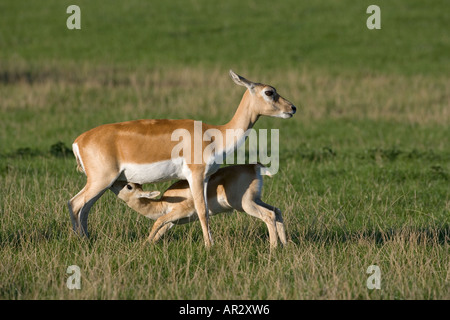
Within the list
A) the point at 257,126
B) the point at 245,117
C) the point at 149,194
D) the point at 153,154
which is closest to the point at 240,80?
the point at 245,117

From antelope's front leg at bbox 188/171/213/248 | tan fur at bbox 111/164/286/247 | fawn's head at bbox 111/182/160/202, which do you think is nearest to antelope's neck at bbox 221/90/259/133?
tan fur at bbox 111/164/286/247

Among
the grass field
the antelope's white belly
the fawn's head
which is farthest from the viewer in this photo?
the fawn's head

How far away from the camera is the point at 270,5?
1419 inches

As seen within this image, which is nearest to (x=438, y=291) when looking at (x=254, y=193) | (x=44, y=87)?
(x=254, y=193)

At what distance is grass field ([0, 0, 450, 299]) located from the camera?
7.07m

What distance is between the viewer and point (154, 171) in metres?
7.66

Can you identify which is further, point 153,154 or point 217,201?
point 217,201

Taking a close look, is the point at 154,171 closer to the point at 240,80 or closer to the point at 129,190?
the point at 129,190

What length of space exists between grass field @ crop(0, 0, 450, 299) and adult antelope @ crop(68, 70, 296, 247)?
1.86 feet

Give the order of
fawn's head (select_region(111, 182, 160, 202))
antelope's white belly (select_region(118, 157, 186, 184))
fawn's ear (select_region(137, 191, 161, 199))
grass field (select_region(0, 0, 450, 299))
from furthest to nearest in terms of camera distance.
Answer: fawn's head (select_region(111, 182, 160, 202))
fawn's ear (select_region(137, 191, 161, 199))
antelope's white belly (select_region(118, 157, 186, 184))
grass field (select_region(0, 0, 450, 299))

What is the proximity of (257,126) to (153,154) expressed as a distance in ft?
34.2

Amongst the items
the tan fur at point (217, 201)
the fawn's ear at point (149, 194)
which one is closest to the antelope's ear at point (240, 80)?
the tan fur at point (217, 201)

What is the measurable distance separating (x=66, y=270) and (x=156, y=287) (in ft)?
3.23

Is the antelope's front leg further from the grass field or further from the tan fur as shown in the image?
the tan fur
